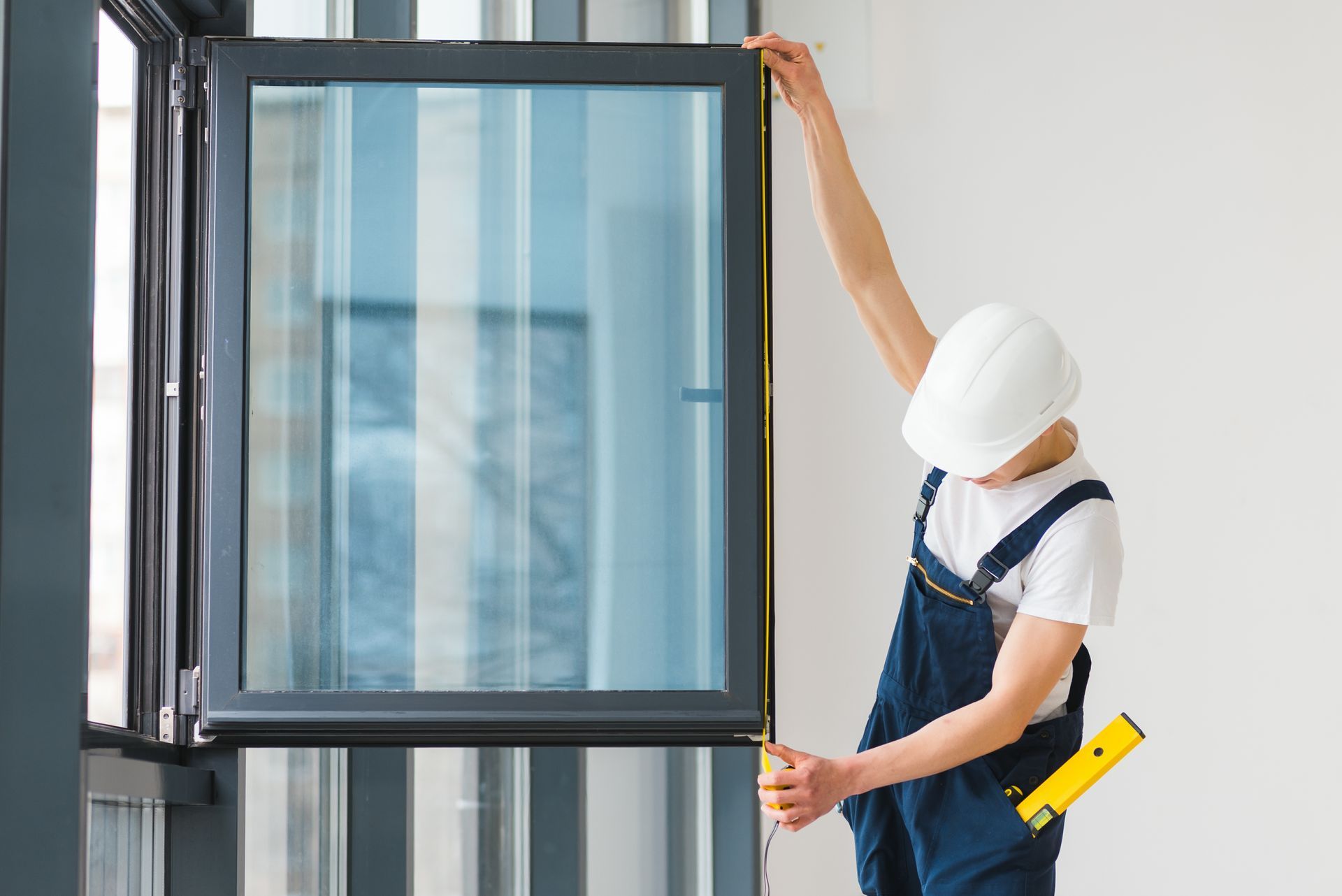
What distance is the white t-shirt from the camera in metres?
1.34

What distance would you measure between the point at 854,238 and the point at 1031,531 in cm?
50

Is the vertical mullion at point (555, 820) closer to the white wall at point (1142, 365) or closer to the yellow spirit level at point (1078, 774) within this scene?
the white wall at point (1142, 365)

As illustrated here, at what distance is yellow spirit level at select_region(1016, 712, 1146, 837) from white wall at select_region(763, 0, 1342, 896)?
0.98 meters

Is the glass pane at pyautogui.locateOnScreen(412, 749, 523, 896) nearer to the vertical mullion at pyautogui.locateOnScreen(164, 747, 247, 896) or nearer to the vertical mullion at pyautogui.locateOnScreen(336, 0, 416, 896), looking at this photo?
the vertical mullion at pyautogui.locateOnScreen(336, 0, 416, 896)

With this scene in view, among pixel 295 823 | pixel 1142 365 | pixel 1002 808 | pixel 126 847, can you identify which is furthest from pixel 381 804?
pixel 1142 365

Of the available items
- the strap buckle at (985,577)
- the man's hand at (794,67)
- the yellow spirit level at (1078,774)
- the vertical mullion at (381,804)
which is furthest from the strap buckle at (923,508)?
the vertical mullion at (381,804)

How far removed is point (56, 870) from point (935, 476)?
44.7 inches

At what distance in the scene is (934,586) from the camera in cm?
150

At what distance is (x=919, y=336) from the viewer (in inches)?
63.2

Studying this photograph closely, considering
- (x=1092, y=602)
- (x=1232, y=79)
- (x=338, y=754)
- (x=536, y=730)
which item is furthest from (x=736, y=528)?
(x=1232, y=79)

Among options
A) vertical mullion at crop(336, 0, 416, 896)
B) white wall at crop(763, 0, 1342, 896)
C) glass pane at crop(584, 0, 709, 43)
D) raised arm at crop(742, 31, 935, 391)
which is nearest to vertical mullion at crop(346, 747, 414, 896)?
vertical mullion at crop(336, 0, 416, 896)

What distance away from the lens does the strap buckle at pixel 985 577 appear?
4.63 ft

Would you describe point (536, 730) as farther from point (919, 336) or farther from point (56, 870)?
point (919, 336)

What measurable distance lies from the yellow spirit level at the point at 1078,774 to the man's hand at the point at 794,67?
0.96 meters
